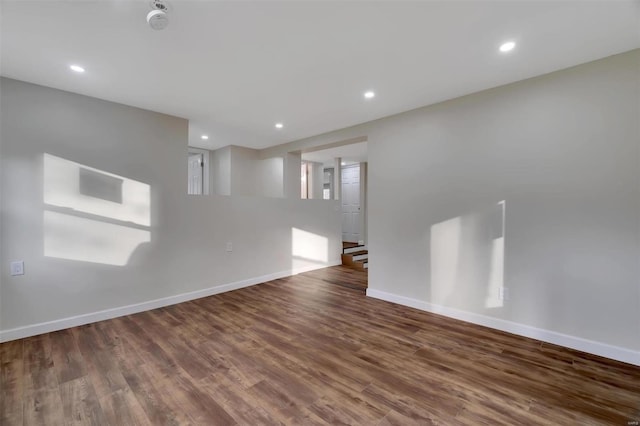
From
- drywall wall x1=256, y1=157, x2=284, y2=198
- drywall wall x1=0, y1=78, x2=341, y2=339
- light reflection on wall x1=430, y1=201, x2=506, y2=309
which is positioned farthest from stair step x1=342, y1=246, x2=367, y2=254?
light reflection on wall x1=430, y1=201, x2=506, y2=309

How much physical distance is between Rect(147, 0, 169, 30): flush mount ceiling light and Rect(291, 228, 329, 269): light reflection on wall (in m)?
3.63

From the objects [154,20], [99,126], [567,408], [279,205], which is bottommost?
[567,408]

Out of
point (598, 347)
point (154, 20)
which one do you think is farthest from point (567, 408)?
point (154, 20)

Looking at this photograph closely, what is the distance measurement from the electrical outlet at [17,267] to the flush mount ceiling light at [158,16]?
Result: 2552mm

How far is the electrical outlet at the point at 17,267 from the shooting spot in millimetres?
2557

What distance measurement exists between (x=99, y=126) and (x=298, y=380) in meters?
3.29

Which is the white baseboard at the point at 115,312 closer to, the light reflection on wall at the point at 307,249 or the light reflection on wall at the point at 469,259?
the light reflection on wall at the point at 307,249

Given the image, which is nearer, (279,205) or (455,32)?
(455,32)

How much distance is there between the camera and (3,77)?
2.53m

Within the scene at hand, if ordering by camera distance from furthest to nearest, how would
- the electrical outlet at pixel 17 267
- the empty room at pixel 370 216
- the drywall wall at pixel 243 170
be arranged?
the drywall wall at pixel 243 170 < the electrical outlet at pixel 17 267 < the empty room at pixel 370 216

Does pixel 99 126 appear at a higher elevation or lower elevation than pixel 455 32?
lower

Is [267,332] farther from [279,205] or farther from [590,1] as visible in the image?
[590,1]

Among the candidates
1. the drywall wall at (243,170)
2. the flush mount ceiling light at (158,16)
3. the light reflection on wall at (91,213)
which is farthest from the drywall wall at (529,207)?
the light reflection on wall at (91,213)

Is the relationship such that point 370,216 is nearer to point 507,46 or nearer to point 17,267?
point 507,46
